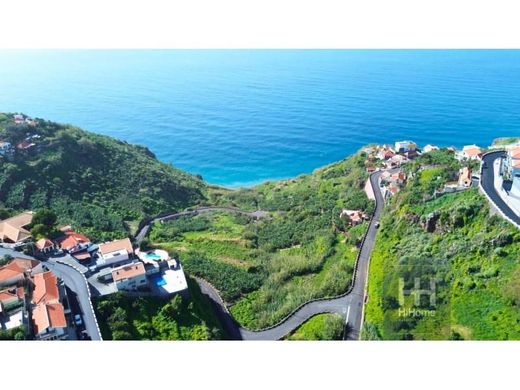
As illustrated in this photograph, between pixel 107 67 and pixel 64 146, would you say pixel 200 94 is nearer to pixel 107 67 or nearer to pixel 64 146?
pixel 64 146

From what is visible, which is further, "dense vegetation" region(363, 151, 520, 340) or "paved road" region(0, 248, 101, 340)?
"paved road" region(0, 248, 101, 340)

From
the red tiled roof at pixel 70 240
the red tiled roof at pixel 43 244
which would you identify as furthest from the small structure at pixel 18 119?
the red tiled roof at pixel 43 244

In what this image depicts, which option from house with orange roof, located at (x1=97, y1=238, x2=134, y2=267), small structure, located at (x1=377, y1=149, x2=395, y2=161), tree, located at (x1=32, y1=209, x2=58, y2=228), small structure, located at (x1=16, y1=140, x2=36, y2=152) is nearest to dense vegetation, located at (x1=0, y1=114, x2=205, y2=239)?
small structure, located at (x1=16, y1=140, x2=36, y2=152)

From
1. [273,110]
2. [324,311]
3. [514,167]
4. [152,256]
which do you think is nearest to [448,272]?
[324,311]

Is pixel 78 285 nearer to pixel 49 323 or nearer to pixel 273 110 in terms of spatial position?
pixel 49 323

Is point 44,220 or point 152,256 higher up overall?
point 44,220

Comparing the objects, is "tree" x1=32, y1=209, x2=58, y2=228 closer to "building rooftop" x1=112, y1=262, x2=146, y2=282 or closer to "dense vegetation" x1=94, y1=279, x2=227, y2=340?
"building rooftop" x1=112, y1=262, x2=146, y2=282

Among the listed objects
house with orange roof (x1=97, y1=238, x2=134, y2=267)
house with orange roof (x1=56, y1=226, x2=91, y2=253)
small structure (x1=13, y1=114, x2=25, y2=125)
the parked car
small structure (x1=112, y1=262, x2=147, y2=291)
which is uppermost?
small structure (x1=13, y1=114, x2=25, y2=125)

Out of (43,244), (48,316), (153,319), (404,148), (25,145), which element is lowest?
(153,319)
